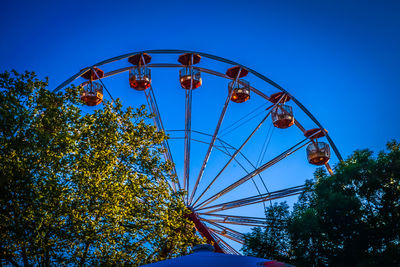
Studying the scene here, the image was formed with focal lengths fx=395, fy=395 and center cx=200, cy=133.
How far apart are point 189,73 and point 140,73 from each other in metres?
2.30

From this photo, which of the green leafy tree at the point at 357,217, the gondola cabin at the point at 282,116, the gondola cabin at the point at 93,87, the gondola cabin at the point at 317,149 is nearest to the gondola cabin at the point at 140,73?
the gondola cabin at the point at 93,87

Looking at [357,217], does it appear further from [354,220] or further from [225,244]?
[225,244]

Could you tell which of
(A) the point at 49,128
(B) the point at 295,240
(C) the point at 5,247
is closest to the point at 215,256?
(B) the point at 295,240

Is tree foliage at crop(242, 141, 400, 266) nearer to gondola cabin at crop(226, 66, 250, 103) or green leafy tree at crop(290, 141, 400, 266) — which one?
green leafy tree at crop(290, 141, 400, 266)

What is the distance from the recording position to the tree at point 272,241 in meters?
11.9

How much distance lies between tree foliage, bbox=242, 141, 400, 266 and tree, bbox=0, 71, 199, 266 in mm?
3498

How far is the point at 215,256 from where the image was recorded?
255 inches

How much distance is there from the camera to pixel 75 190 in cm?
1170

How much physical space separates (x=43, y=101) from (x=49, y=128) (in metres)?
0.90

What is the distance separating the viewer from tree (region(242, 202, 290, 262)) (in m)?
11.9

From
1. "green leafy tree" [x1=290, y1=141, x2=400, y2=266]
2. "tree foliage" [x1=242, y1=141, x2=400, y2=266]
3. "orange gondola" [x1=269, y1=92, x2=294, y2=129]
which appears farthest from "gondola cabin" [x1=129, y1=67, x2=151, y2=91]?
"green leafy tree" [x1=290, y1=141, x2=400, y2=266]

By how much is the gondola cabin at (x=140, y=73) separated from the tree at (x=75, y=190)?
468cm

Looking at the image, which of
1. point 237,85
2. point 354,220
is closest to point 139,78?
point 237,85

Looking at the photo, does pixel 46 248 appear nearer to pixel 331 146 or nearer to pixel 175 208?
pixel 175 208
